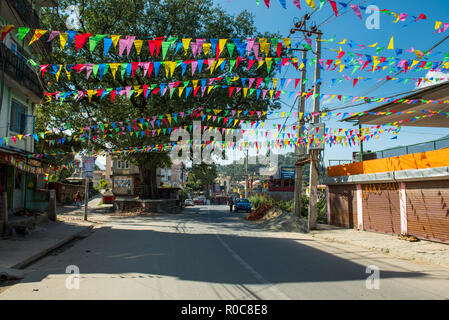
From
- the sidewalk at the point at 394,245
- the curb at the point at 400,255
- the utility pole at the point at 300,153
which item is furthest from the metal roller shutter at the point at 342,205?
the curb at the point at 400,255

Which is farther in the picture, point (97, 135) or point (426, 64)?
point (97, 135)

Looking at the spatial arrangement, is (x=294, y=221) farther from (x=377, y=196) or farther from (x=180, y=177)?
(x=180, y=177)

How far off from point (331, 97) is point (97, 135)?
19.3 m

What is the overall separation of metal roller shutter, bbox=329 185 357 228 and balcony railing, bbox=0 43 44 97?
16.7 m

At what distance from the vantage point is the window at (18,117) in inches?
616

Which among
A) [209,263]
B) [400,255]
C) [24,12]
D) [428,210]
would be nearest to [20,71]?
[24,12]

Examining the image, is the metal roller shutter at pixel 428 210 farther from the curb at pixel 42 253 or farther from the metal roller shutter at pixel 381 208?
the curb at pixel 42 253

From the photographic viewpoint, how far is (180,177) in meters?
94.0

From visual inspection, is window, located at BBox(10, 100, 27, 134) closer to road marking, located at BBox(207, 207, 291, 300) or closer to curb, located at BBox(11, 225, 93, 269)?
A: curb, located at BBox(11, 225, 93, 269)

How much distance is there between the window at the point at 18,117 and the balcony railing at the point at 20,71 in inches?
40.9

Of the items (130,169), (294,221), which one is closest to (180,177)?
(130,169)

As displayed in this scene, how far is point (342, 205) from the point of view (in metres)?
18.1

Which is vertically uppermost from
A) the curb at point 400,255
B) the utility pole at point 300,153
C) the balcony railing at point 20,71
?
the balcony railing at point 20,71

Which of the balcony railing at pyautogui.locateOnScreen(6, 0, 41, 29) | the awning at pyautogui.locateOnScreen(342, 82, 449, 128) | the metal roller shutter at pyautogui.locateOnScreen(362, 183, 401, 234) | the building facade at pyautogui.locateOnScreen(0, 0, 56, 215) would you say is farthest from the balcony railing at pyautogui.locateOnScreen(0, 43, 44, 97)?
the metal roller shutter at pyautogui.locateOnScreen(362, 183, 401, 234)
